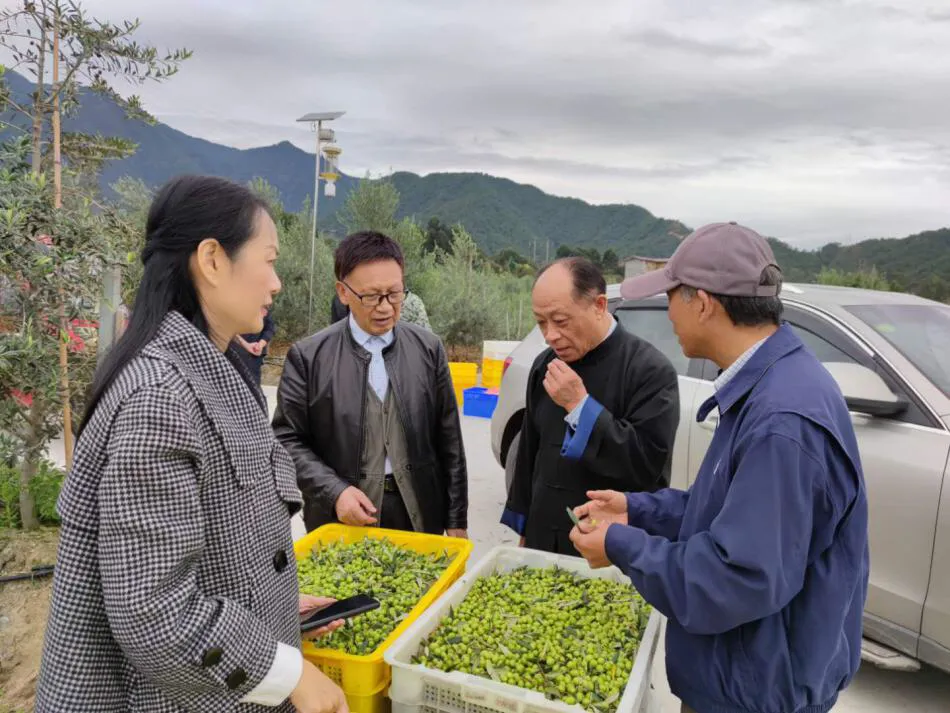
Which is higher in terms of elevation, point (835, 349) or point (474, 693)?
point (835, 349)

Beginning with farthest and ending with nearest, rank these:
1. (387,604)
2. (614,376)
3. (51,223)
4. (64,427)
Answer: (64,427)
(51,223)
(614,376)
(387,604)

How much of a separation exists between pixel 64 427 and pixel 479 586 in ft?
9.90

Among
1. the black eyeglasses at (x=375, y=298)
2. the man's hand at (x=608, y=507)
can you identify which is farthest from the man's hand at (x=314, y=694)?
the black eyeglasses at (x=375, y=298)

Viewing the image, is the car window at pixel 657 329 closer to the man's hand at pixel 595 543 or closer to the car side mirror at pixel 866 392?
the car side mirror at pixel 866 392

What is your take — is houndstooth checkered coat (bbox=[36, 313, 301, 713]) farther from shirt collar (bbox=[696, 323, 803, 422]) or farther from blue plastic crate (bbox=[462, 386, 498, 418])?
blue plastic crate (bbox=[462, 386, 498, 418])

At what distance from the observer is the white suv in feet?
9.55

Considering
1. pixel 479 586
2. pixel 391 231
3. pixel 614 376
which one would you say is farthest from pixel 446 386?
pixel 391 231

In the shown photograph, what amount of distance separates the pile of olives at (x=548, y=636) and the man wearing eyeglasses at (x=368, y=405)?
0.63 meters

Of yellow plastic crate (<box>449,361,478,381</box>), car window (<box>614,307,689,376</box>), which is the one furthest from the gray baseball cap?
yellow plastic crate (<box>449,361,478,381</box>)

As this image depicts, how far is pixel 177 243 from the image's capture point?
4.15ft

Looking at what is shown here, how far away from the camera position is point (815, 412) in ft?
4.40

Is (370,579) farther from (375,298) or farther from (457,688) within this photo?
(375,298)

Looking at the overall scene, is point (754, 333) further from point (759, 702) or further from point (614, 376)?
point (614, 376)

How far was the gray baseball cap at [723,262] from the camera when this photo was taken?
5.01 feet
